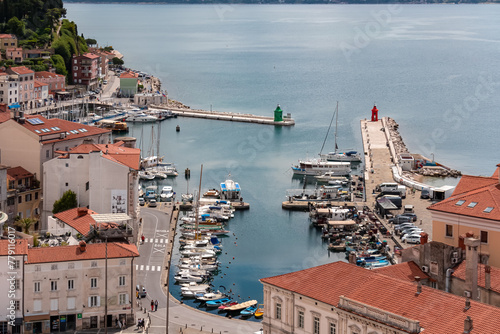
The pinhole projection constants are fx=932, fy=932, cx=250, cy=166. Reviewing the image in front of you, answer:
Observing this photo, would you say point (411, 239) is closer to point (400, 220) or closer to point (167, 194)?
point (400, 220)

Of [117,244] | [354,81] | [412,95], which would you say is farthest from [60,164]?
[354,81]

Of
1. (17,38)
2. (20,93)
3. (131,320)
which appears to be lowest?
(131,320)

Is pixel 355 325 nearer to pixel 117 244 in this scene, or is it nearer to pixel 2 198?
pixel 117 244

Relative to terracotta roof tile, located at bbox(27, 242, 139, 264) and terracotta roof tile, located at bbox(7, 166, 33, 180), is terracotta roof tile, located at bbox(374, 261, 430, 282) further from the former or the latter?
terracotta roof tile, located at bbox(7, 166, 33, 180)

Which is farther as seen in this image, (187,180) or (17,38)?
(17,38)

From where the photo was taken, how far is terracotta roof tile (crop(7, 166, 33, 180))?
46.6 m

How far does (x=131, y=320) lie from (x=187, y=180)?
3187 centimetres

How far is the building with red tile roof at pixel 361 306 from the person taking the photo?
24125 mm

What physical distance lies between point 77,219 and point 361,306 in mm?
18289

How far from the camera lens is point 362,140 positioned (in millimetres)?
85500

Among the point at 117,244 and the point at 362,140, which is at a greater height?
the point at 362,140

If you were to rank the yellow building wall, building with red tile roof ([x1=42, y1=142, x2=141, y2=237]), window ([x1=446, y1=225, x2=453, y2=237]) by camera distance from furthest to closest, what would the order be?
building with red tile roof ([x1=42, y1=142, x2=141, y2=237])
window ([x1=446, y1=225, x2=453, y2=237])
the yellow building wall

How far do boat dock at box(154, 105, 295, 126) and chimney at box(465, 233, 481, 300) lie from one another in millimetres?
70272

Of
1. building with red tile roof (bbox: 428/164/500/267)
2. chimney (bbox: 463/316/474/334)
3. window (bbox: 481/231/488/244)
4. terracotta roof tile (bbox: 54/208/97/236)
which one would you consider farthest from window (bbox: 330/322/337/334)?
terracotta roof tile (bbox: 54/208/97/236)
